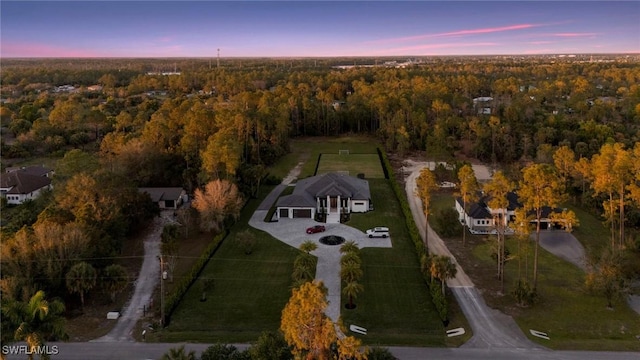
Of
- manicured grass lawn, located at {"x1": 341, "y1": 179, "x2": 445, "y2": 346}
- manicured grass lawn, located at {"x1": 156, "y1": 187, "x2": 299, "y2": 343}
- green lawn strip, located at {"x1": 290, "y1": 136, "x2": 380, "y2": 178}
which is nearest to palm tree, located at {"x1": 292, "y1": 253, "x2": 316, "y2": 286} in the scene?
manicured grass lawn, located at {"x1": 156, "y1": 187, "x2": 299, "y2": 343}

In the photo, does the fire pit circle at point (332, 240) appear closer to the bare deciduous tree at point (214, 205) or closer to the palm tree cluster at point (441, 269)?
the bare deciduous tree at point (214, 205)

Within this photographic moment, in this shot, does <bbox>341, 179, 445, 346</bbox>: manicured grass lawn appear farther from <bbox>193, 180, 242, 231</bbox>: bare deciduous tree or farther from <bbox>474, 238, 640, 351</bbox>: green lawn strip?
<bbox>193, 180, 242, 231</bbox>: bare deciduous tree

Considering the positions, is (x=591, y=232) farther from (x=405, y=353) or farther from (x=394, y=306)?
(x=405, y=353)

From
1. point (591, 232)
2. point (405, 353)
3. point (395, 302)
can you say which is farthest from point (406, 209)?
point (405, 353)

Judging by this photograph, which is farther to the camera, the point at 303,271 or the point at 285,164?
the point at 285,164

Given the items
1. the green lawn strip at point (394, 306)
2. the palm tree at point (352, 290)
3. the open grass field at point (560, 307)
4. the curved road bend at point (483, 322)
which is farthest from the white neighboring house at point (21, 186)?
the open grass field at point (560, 307)
